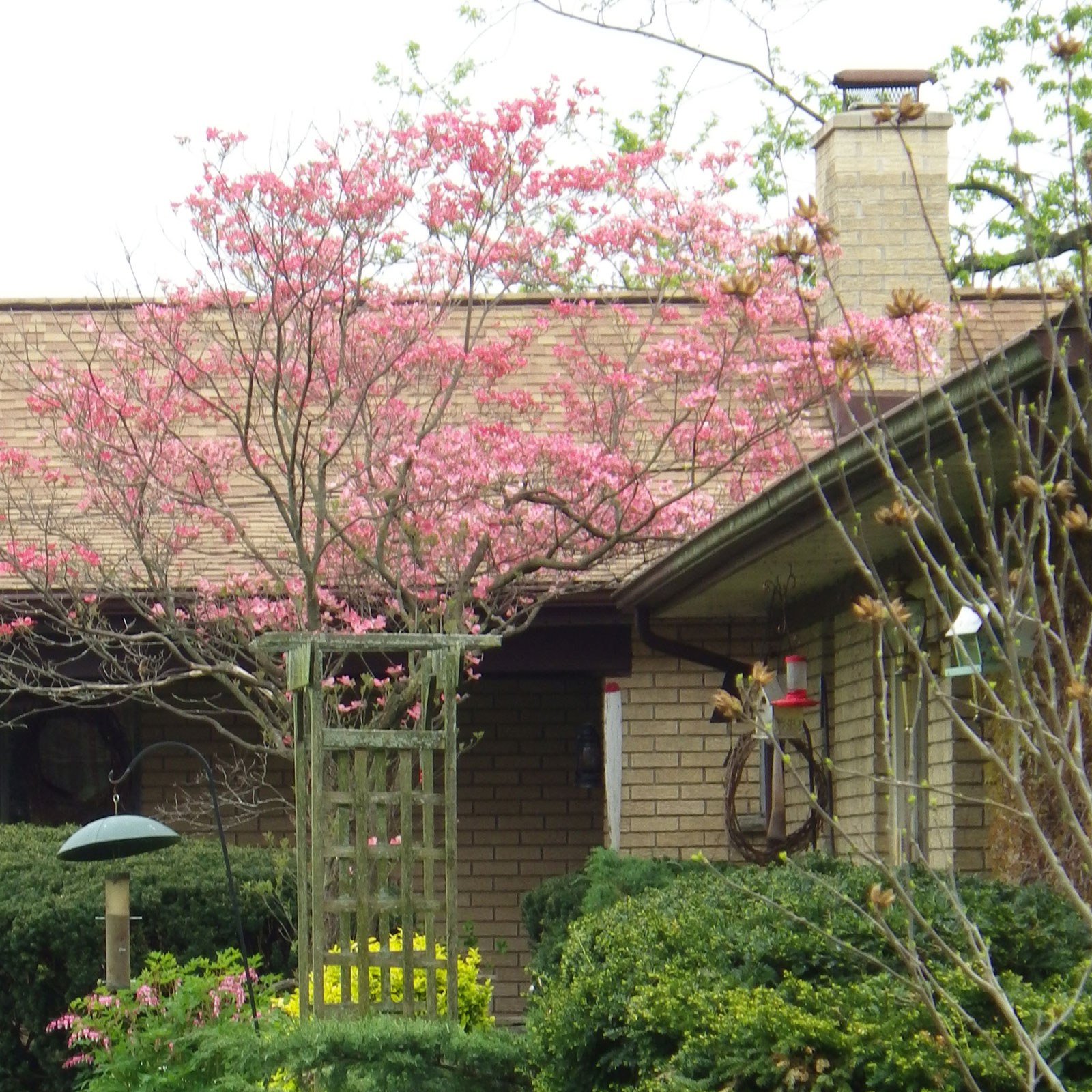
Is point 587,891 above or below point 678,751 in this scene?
below

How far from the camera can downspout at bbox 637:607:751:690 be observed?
1141 centimetres

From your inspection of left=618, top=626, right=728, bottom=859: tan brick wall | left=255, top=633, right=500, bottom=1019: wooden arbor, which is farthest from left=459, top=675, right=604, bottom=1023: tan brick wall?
left=255, top=633, right=500, bottom=1019: wooden arbor

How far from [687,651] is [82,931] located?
13.9ft

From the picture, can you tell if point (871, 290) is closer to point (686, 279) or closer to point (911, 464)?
point (686, 279)

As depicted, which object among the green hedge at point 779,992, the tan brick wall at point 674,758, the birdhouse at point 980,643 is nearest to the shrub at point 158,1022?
the green hedge at point 779,992

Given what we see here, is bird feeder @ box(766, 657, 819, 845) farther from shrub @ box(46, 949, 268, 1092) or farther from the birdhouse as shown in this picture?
shrub @ box(46, 949, 268, 1092)

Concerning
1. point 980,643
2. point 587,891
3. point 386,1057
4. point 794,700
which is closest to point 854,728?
point 794,700

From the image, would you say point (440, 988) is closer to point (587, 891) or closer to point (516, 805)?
point (587, 891)

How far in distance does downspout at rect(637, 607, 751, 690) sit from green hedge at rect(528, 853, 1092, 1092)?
512 centimetres

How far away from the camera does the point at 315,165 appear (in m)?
9.58

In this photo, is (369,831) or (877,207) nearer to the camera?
(369,831)

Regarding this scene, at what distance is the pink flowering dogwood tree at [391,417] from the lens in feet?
31.8

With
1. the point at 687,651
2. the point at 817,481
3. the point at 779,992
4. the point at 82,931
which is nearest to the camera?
the point at 817,481

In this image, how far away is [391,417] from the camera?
10.1 metres
